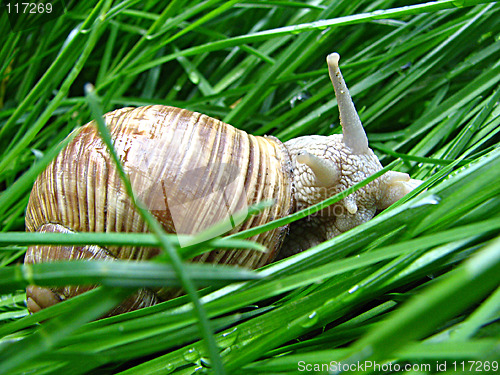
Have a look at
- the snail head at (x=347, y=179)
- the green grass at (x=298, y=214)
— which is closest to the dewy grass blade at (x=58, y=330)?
the green grass at (x=298, y=214)

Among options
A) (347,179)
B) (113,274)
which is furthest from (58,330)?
(347,179)

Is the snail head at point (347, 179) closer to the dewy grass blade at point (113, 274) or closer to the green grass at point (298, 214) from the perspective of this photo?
the green grass at point (298, 214)

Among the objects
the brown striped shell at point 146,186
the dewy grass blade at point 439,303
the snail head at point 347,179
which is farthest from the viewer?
the snail head at point 347,179

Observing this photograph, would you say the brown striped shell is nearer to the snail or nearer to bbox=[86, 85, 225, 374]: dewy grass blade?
the snail

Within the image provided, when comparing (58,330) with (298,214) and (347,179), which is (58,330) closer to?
(298,214)

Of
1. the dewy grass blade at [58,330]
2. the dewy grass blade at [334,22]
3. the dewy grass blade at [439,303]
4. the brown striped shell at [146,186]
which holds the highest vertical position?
the dewy grass blade at [334,22]

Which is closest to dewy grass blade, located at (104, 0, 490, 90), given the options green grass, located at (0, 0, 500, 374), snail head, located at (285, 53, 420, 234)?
green grass, located at (0, 0, 500, 374)

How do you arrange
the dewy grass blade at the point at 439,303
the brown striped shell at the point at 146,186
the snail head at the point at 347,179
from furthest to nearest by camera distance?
1. the snail head at the point at 347,179
2. the brown striped shell at the point at 146,186
3. the dewy grass blade at the point at 439,303
